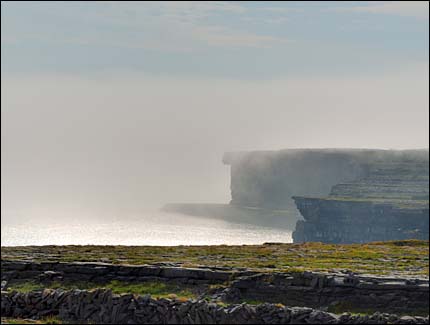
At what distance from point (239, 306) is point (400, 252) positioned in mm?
22504

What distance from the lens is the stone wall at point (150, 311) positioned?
33.2 meters

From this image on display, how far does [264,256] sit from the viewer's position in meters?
51.2

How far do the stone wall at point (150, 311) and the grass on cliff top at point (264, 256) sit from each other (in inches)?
289

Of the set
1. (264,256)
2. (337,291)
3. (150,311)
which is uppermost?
(264,256)

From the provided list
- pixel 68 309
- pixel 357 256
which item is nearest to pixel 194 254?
pixel 357 256

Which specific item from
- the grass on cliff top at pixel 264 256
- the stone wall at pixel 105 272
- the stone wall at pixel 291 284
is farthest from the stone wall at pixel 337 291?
the grass on cliff top at pixel 264 256

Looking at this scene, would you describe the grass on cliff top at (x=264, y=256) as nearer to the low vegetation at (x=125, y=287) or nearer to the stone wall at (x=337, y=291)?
the stone wall at (x=337, y=291)

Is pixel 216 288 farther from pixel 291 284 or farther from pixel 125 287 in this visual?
pixel 125 287

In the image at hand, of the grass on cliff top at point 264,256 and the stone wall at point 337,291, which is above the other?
the grass on cliff top at point 264,256

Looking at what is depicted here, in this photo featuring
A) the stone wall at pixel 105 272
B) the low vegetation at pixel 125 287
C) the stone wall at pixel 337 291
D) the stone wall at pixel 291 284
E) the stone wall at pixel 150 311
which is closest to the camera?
the stone wall at pixel 150 311

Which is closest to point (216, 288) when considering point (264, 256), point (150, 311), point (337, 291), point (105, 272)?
point (337, 291)

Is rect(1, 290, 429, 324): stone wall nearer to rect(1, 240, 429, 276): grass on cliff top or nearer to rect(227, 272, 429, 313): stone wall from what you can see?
rect(227, 272, 429, 313): stone wall

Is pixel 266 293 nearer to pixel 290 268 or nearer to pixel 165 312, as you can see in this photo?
pixel 290 268

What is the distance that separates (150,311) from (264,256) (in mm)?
17122
